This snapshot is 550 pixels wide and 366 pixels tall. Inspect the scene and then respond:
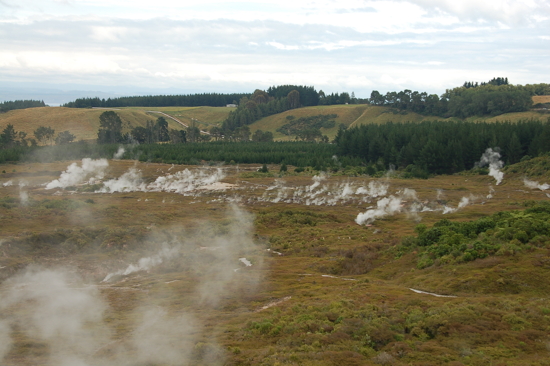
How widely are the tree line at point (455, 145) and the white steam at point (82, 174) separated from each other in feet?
245

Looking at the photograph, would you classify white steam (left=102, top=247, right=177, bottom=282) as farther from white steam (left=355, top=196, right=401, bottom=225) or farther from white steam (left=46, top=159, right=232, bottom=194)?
white steam (left=46, top=159, right=232, bottom=194)

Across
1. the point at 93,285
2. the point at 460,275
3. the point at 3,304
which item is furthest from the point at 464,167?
the point at 3,304

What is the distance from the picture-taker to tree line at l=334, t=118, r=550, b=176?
11181 cm

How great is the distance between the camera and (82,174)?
383ft

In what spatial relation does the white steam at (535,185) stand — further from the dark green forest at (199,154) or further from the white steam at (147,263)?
the white steam at (147,263)

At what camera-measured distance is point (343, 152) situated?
158 meters

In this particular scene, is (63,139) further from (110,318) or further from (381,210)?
(110,318)

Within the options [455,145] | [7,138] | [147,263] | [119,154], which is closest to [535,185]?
[455,145]

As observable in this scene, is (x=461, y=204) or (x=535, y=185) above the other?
(x=535, y=185)

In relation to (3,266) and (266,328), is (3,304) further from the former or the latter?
(266,328)

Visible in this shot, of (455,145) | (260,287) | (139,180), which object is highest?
(455,145)

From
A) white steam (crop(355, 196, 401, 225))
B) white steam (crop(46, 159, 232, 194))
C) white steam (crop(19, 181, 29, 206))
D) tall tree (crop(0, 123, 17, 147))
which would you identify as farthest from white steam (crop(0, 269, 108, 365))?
tall tree (crop(0, 123, 17, 147))

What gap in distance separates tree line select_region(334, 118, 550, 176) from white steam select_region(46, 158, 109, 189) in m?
74.7

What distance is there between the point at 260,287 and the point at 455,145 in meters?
92.6
